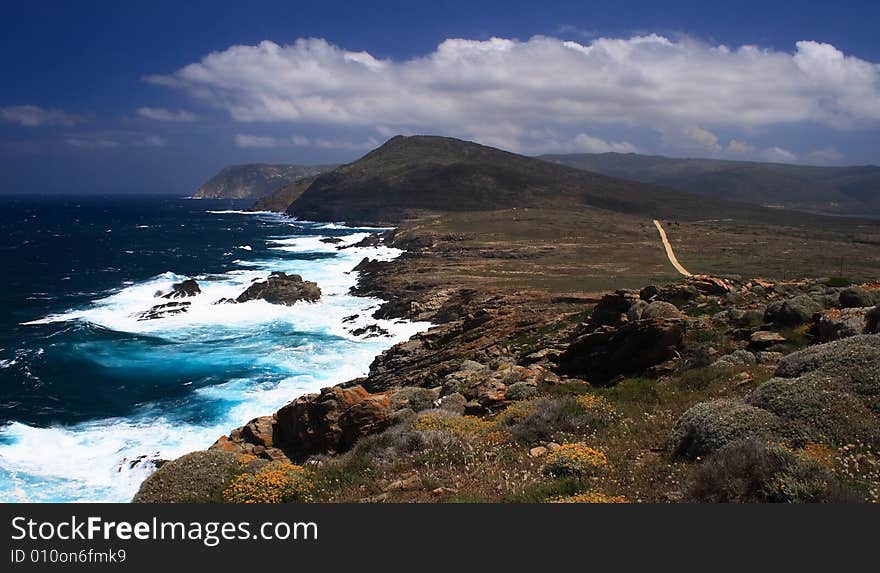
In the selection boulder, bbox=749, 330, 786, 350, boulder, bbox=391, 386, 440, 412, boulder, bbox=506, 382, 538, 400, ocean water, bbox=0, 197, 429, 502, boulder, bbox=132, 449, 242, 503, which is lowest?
ocean water, bbox=0, 197, 429, 502

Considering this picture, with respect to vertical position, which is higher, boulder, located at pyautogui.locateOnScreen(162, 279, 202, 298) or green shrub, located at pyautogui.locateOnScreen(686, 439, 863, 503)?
green shrub, located at pyautogui.locateOnScreen(686, 439, 863, 503)

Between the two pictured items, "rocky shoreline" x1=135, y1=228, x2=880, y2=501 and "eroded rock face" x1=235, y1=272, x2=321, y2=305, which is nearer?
"rocky shoreline" x1=135, y1=228, x2=880, y2=501

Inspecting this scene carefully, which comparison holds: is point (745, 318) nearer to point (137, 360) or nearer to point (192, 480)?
point (192, 480)

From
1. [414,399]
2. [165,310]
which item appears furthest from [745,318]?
[165,310]

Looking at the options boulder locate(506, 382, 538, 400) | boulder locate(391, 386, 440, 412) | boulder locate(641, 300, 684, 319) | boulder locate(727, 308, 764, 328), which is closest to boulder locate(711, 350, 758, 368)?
boulder locate(727, 308, 764, 328)

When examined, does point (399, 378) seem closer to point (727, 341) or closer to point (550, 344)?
point (550, 344)

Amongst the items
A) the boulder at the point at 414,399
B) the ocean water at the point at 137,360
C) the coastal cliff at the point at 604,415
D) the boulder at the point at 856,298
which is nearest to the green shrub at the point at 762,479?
the coastal cliff at the point at 604,415

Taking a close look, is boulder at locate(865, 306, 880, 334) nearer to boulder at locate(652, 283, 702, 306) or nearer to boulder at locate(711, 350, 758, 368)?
boulder at locate(711, 350, 758, 368)

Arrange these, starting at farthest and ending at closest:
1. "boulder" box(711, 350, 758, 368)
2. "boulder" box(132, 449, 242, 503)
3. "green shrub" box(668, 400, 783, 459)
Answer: "boulder" box(711, 350, 758, 368)
"boulder" box(132, 449, 242, 503)
"green shrub" box(668, 400, 783, 459)
